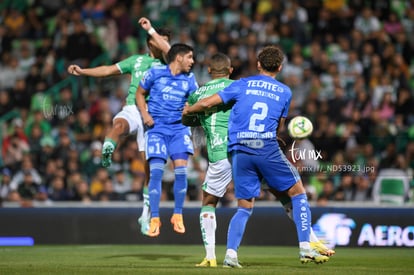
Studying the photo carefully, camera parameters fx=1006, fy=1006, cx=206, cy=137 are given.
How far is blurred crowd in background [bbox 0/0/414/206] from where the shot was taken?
61.4 feet

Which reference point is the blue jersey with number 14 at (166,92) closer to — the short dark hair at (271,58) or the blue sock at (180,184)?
the blue sock at (180,184)

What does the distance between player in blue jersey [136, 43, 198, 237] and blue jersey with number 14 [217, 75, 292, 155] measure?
8.34 ft

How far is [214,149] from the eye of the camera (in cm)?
1273

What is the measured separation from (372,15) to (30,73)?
25.9 feet

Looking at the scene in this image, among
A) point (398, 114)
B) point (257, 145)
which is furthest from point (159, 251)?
point (398, 114)

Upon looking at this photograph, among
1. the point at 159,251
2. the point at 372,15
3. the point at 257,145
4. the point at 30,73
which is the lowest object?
the point at 159,251

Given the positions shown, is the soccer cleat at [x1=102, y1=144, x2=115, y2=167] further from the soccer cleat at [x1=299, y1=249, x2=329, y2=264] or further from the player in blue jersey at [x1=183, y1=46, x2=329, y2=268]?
the soccer cleat at [x1=299, y1=249, x2=329, y2=264]

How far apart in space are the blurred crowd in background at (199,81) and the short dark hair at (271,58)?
5535 mm

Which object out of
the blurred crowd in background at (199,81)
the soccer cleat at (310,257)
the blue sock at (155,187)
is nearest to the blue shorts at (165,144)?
the blue sock at (155,187)

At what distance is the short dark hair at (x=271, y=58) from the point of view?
1168 cm

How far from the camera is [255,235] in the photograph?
18047 millimetres

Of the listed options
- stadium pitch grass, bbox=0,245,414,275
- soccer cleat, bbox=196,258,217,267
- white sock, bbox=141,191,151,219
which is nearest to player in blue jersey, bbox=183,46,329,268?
soccer cleat, bbox=196,258,217,267

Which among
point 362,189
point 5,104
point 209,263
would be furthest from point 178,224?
point 5,104

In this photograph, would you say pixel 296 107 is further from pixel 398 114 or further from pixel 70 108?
pixel 70 108
